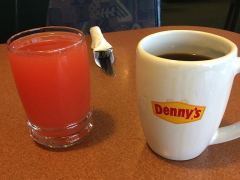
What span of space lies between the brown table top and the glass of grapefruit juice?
0.08ft

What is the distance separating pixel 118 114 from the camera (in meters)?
0.59

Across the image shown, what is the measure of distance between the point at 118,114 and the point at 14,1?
115 cm

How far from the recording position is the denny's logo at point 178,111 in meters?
0.40

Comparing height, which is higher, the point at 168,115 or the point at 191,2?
the point at 168,115

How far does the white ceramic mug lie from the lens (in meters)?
0.39

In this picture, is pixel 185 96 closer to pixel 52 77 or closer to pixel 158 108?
pixel 158 108

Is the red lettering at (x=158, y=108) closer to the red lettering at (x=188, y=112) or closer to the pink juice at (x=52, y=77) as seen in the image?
the red lettering at (x=188, y=112)

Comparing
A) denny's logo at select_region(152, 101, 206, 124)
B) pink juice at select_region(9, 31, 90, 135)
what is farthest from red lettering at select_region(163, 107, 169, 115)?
pink juice at select_region(9, 31, 90, 135)

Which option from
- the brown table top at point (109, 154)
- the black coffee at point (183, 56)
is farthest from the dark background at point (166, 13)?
the black coffee at point (183, 56)

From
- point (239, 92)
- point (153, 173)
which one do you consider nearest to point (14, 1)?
point (239, 92)

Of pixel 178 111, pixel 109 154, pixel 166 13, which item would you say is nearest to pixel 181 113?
pixel 178 111

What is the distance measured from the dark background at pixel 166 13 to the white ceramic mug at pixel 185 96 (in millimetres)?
1242

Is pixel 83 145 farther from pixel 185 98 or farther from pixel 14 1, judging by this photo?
pixel 14 1

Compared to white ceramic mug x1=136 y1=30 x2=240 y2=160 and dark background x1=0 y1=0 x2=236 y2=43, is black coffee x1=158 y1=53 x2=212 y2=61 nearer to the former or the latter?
white ceramic mug x1=136 y1=30 x2=240 y2=160
